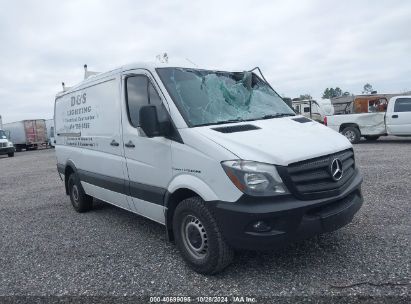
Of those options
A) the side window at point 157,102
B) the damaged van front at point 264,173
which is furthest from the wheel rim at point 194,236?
the side window at point 157,102

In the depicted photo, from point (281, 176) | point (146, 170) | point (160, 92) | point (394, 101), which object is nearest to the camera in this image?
point (281, 176)

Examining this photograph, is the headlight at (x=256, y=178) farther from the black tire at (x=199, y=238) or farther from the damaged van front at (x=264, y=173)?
the black tire at (x=199, y=238)

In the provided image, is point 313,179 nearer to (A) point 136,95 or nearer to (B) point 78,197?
(A) point 136,95

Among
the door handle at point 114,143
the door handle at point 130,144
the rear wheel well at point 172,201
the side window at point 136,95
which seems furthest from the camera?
the door handle at point 114,143

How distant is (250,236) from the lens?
3.22 meters

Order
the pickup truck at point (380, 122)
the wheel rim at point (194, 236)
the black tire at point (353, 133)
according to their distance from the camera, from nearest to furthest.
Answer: the wheel rim at point (194, 236), the pickup truck at point (380, 122), the black tire at point (353, 133)

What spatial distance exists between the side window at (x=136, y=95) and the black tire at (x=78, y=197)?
8.14 feet

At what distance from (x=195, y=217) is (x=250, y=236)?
0.64 metres

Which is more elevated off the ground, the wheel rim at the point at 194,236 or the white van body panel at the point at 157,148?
the white van body panel at the point at 157,148

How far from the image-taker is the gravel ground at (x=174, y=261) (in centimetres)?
337

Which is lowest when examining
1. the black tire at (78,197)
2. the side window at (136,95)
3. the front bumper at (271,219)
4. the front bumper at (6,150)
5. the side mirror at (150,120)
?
the front bumper at (6,150)

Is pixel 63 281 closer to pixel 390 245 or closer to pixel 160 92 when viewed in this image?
pixel 160 92

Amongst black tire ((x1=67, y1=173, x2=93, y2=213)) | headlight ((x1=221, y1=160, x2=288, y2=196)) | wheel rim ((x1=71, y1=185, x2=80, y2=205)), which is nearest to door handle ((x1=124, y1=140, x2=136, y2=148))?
headlight ((x1=221, y1=160, x2=288, y2=196))

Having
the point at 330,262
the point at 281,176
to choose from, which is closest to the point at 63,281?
the point at 281,176
